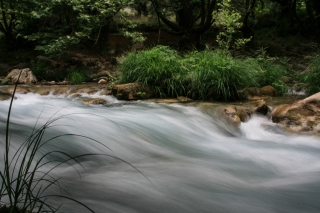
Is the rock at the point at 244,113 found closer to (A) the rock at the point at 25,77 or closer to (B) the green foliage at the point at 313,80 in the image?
(B) the green foliage at the point at 313,80

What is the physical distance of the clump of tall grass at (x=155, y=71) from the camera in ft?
22.7

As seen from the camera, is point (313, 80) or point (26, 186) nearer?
point (26, 186)

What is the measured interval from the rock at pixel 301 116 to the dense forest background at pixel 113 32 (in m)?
4.89

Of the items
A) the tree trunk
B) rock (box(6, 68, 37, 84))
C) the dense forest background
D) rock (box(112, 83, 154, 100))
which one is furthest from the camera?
the tree trunk

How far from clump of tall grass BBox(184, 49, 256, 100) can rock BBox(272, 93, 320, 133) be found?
1637 mm

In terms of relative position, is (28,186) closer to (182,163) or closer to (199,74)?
(182,163)

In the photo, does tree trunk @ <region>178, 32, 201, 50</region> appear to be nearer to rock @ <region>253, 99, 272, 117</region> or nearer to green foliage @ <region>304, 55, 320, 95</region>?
green foliage @ <region>304, 55, 320, 95</region>

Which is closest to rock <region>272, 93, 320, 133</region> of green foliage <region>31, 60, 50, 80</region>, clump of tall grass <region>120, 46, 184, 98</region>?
clump of tall grass <region>120, 46, 184, 98</region>

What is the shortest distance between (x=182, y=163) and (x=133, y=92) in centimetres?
388

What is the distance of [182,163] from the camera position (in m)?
3.21

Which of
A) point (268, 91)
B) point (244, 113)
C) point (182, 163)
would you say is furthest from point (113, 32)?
point (182, 163)

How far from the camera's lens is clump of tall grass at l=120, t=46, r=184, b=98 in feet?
22.7

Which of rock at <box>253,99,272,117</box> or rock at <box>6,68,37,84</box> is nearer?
rock at <box>253,99,272,117</box>

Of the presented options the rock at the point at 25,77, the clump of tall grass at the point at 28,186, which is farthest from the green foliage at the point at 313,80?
the rock at the point at 25,77
